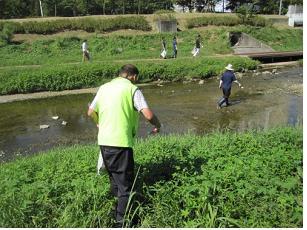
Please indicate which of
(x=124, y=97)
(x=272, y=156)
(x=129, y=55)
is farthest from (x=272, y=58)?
(x=124, y=97)

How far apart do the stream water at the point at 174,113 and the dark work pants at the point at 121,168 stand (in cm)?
632

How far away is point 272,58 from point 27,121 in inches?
921

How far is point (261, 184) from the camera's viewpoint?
5840mm

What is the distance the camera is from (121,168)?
5.49 metres

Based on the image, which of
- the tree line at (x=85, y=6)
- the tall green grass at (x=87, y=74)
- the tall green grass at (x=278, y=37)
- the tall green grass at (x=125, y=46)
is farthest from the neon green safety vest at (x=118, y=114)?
the tree line at (x=85, y=6)

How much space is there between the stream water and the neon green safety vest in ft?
20.7

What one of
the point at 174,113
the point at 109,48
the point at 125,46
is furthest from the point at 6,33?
the point at 174,113

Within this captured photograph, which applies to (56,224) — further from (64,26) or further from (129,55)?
(64,26)

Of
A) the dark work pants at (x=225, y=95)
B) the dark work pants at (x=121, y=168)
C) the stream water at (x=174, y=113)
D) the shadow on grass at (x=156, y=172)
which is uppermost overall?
the dark work pants at (x=121, y=168)

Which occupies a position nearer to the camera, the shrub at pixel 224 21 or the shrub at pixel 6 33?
the shrub at pixel 6 33

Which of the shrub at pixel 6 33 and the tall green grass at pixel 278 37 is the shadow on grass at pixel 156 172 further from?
the tall green grass at pixel 278 37

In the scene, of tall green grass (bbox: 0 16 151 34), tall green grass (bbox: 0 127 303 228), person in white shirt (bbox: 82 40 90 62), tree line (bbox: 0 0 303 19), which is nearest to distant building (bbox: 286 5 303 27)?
tree line (bbox: 0 0 303 19)

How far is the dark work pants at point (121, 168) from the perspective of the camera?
17.9 ft

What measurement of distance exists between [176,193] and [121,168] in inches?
33.8
